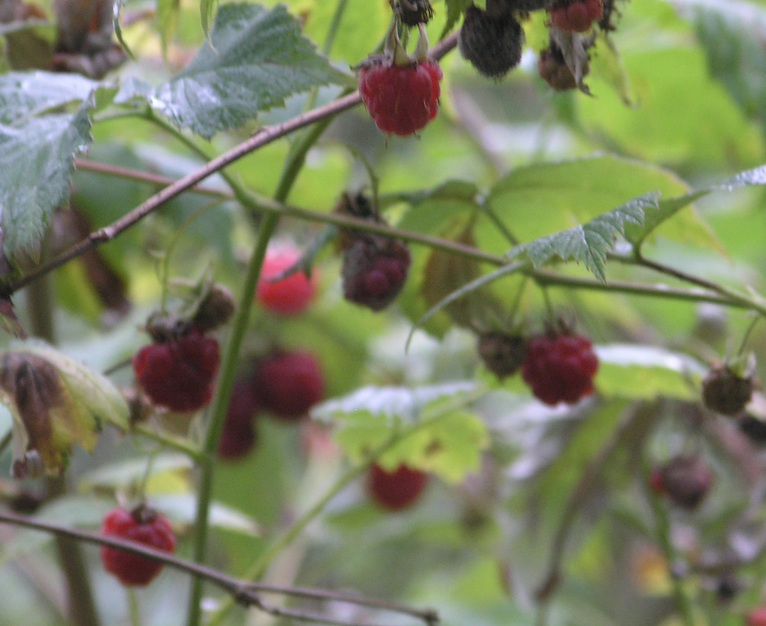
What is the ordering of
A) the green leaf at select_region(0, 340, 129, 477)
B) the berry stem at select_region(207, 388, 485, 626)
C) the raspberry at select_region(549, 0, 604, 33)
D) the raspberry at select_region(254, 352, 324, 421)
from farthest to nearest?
the raspberry at select_region(254, 352, 324, 421)
the berry stem at select_region(207, 388, 485, 626)
the green leaf at select_region(0, 340, 129, 477)
the raspberry at select_region(549, 0, 604, 33)

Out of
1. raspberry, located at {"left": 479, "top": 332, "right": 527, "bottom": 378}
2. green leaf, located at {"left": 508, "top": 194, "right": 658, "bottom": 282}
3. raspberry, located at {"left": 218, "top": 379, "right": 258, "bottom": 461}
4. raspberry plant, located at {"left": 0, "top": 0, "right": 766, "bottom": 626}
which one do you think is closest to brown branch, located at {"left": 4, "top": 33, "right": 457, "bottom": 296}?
raspberry plant, located at {"left": 0, "top": 0, "right": 766, "bottom": 626}

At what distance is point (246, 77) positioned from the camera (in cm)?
53

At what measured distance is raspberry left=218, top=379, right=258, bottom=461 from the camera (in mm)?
1276

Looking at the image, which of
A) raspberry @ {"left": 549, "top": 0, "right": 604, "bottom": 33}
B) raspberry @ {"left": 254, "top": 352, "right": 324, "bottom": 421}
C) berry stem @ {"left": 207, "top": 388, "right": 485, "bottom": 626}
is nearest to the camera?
raspberry @ {"left": 549, "top": 0, "right": 604, "bottom": 33}

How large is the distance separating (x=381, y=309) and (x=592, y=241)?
214 mm

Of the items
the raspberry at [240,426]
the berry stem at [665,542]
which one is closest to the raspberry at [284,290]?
the raspberry at [240,426]

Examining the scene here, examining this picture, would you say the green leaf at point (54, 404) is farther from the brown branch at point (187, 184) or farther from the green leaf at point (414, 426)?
the green leaf at point (414, 426)

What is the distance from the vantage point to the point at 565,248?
0.48 m

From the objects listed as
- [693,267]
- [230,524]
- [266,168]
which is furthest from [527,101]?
[230,524]

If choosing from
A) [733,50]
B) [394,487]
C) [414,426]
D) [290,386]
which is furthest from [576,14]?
[394,487]

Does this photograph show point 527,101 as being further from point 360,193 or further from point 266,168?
point 360,193

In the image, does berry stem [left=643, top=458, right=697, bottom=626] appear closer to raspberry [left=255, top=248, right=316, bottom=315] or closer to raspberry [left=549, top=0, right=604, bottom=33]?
raspberry [left=255, top=248, right=316, bottom=315]

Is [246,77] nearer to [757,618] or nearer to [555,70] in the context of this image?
[555,70]

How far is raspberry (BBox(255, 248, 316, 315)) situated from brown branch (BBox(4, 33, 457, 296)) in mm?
725
